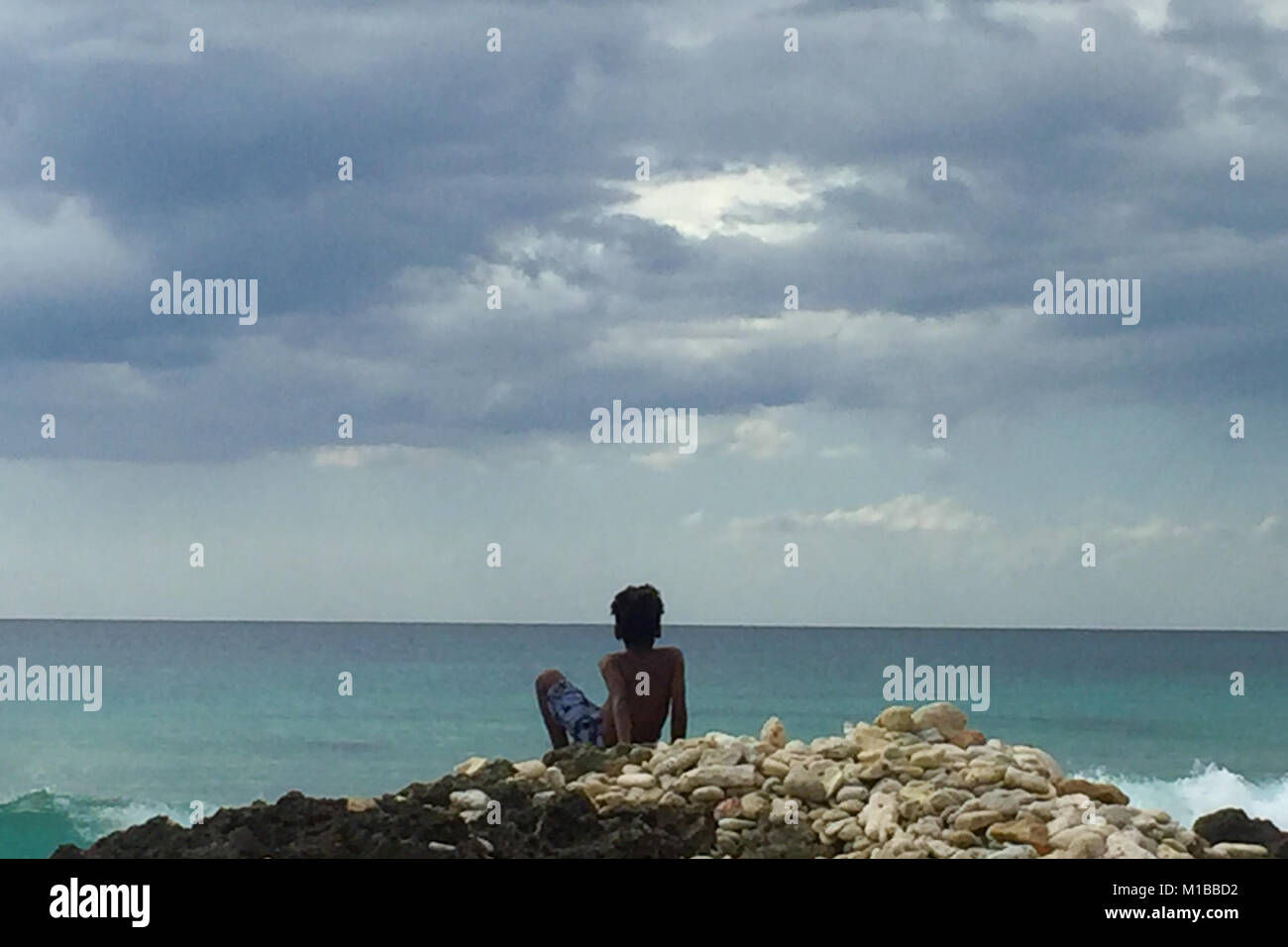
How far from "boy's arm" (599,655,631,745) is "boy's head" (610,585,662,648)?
18 cm

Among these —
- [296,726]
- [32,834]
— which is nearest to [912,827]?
[32,834]

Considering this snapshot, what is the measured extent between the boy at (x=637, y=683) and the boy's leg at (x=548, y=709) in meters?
0.17

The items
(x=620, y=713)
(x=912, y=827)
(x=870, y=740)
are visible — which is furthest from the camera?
(x=620, y=713)

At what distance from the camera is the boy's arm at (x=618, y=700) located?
911cm

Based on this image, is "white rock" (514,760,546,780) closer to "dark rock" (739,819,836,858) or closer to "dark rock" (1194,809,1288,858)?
"dark rock" (739,819,836,858)

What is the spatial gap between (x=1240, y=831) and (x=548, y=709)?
408 cm

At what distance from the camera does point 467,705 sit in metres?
39.2

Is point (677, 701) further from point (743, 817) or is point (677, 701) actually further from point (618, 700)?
point (743, 817)

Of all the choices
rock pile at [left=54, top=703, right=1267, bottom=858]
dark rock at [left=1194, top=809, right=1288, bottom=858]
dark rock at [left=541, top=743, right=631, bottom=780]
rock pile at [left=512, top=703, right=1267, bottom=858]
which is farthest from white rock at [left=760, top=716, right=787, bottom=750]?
dark rock at [left=1194, top=809, right=1288, bottom=858]

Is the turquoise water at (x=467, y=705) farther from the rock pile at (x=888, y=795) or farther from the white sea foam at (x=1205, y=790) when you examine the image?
the rock pile at (x=888, y=795)

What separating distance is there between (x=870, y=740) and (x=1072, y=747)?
2774cm

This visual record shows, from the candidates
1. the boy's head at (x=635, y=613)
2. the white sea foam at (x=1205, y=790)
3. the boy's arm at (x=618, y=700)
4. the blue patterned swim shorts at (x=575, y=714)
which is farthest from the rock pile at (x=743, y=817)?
the white sea foam at (x=1205, y=790)
